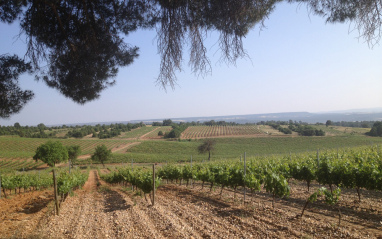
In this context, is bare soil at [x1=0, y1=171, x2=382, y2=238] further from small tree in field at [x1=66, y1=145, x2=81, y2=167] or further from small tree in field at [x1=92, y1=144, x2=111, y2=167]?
small tree in field at [x1=66, y1=145, x2=81, y2=167]

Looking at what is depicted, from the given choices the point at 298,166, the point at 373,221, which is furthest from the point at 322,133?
the point at 373,221

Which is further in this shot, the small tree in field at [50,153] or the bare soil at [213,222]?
the small tree in field at [50,153]

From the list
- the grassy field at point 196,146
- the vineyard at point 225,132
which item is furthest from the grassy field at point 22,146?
the vineyard at point 225,132

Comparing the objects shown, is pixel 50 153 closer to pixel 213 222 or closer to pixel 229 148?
pixel 229 148

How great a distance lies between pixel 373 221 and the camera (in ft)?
13.9

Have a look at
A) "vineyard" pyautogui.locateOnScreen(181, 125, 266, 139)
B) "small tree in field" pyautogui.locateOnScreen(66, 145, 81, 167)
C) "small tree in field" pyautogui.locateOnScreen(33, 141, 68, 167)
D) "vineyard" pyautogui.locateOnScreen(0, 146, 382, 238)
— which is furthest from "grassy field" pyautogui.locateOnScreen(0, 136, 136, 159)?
"vineyard" pyautogui.locateOnScreen(0, 146, 382, 238)

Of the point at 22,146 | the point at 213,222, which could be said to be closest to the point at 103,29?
the point at 213,222

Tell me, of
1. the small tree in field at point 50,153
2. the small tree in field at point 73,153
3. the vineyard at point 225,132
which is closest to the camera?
the small tree in field at point 50,153

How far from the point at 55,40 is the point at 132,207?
4.26 metres

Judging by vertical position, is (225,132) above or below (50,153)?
below

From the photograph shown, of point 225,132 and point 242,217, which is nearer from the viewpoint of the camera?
point 242,217

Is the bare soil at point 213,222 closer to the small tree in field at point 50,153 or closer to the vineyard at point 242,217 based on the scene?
the vineyard at point 242,217

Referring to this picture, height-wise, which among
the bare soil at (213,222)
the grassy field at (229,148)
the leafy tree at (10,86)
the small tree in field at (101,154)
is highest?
Answer: the leafy tree at (10,86)

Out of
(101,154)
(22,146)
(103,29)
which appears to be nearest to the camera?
(103,29)
